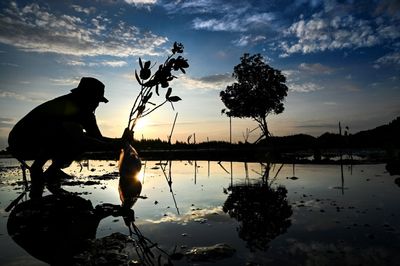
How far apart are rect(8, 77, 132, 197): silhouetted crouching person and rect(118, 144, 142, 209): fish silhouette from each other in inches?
15.8

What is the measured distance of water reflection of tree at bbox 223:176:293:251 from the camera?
339 cm

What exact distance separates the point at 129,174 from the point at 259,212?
3.38 meters

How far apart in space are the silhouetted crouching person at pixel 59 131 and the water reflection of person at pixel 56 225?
0.92m

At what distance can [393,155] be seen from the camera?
480cm

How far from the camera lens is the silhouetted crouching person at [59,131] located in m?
5.82

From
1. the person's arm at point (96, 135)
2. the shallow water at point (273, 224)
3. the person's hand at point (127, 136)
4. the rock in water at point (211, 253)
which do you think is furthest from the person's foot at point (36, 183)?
the rock in water at point (211, 253)

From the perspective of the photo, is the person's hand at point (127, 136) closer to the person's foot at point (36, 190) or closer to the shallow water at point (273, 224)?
the shallow water at point (273, 224)

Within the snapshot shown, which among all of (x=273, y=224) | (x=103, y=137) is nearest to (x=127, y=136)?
(x=103, y=137)

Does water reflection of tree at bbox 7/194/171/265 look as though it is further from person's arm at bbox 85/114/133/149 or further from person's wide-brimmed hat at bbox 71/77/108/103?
person's wide-brimmed hat at bbox 71/77/108/103

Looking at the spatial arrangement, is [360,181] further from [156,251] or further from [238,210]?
[156,251]

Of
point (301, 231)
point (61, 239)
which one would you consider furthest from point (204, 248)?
point (61, 239)

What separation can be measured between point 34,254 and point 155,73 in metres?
4.26

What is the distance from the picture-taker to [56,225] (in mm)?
3924

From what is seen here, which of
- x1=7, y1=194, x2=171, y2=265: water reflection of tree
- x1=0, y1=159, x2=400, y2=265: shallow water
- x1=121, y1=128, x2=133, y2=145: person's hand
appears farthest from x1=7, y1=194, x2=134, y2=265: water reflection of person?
x1=121, y1=128, x2=133, y2=145: person's hand
